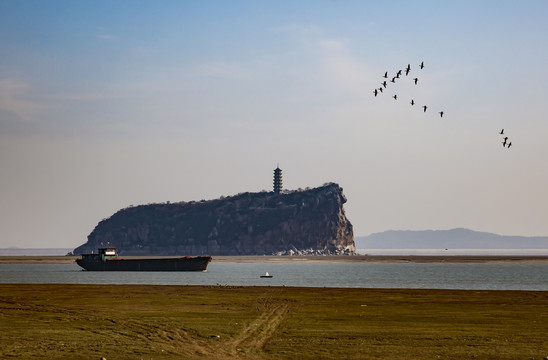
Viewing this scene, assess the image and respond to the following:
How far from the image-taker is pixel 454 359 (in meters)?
27.7

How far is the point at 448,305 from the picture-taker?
5228cm

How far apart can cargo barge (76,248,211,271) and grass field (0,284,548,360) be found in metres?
122

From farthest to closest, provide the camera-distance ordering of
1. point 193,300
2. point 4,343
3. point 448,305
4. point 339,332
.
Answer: point 193,300 < point 448,305 < point 339,332 < point 4,343

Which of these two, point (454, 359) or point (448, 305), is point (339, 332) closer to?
point (454, 359)

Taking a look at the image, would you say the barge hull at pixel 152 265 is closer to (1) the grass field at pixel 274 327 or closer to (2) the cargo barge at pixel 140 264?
(2) the cargo barge at pixel 140 264

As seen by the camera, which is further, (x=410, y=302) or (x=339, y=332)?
(x=410, y=302)

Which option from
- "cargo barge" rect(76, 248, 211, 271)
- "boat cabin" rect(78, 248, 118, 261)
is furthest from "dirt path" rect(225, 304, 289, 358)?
"boat cabin" rect(78, 248, 118, 261)

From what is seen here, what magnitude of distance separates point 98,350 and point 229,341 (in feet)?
19.7

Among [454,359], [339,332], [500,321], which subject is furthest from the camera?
[500,321]

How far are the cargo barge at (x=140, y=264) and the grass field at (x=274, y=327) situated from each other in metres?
122

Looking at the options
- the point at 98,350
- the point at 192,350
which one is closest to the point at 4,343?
the point at 98,350

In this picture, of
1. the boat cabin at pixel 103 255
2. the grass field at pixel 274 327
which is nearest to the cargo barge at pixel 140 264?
the boat cabin at pixel 103 255

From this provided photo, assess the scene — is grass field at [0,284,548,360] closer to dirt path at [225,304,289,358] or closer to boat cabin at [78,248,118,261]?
dirt path at [225,304,289,358]

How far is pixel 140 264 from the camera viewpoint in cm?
18488
